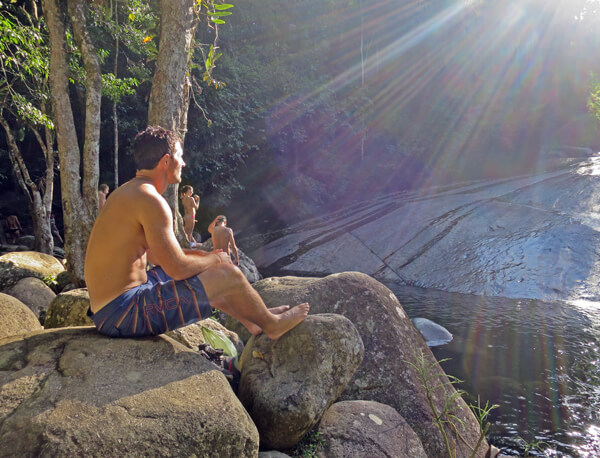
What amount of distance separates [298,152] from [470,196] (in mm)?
8084

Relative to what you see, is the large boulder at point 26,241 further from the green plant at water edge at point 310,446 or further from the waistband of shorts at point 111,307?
the green plant at water edge at point 310,446

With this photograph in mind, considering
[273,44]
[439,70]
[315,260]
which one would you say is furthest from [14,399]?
[439,70]

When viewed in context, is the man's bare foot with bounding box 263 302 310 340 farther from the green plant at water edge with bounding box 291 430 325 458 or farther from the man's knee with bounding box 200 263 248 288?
the green plant at water edge with bounding box 291 430 325 458

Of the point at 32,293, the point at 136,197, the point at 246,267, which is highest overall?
the point at 136,197

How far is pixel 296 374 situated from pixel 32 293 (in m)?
5.43

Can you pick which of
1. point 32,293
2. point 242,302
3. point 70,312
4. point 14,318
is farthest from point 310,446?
point 32,293

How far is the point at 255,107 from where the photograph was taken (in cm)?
1684

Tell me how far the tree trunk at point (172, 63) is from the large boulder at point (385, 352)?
2.81m

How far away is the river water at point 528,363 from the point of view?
4.70 metres

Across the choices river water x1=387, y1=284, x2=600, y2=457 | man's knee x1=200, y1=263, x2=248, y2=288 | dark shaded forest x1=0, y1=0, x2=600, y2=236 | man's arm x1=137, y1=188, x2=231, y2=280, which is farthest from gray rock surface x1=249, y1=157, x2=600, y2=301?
man's arm x1=137, y1=188, x2=231, y2=280

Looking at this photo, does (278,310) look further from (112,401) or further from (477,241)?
(477,241)

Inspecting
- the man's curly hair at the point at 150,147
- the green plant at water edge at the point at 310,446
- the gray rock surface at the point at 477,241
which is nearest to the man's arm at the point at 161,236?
the man's curly hair at the point at 150,147

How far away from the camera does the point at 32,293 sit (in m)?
6.63

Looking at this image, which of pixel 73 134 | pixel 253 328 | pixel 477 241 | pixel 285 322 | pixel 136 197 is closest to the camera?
pixel 136 197
